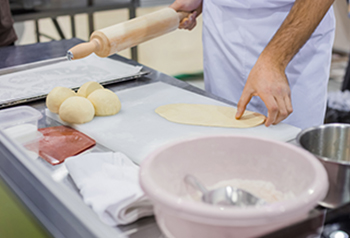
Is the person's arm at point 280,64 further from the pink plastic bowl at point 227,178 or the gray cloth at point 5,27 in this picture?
the gray cloth at point 5,27

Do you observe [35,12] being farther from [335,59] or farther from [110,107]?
[335,59]

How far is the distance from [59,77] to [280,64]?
0.79 metres

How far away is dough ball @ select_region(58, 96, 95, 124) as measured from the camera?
1.00 metres

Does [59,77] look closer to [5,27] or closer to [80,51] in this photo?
[80,51]

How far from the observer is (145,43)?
4840 mm

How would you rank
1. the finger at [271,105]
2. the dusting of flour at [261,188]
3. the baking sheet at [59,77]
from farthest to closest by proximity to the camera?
the baking sheet at [59,77], the finger at [271,105], the dusting of flour at [261,188]

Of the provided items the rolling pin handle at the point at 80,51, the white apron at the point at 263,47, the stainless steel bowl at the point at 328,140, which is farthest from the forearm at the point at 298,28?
the rolling pin handle at the point at 80,51

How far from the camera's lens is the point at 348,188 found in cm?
56

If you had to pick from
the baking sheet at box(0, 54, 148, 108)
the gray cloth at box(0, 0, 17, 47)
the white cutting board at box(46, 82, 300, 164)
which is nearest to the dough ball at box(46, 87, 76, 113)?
the white cutting board at box(46, 82, 300, 164)

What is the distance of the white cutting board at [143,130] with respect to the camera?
919 millimetres

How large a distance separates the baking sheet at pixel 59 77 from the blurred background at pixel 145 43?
5.96 ft

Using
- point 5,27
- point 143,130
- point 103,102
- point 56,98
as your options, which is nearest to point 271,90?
point 143,130

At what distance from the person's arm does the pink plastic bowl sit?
14.9 inches

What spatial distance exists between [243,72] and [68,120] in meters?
0.72
